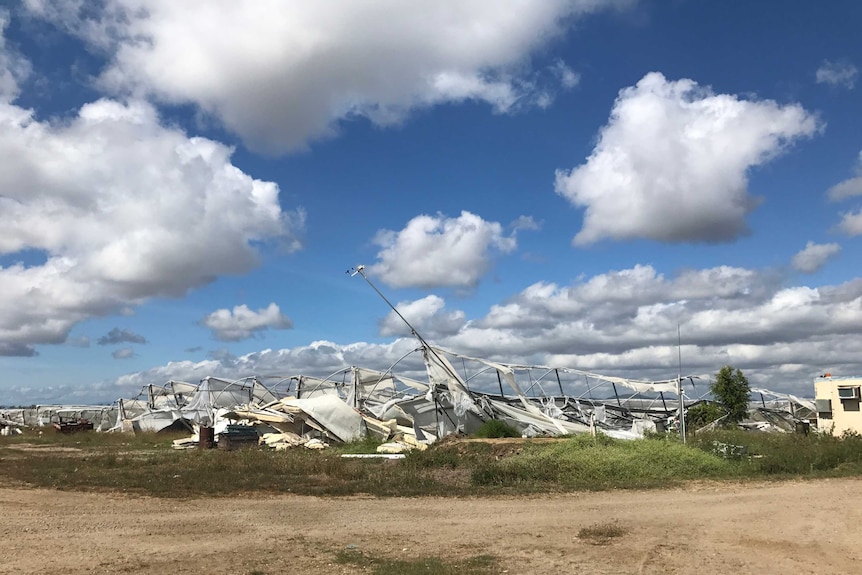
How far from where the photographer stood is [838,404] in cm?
3044

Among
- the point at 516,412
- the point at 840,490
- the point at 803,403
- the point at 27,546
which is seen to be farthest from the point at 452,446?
the point at 803,403

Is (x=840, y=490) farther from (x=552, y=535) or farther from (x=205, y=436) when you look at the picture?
(x=205, y=436)

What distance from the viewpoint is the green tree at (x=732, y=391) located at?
144 feet

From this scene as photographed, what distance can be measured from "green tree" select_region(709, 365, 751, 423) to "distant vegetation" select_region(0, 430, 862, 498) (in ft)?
64.8

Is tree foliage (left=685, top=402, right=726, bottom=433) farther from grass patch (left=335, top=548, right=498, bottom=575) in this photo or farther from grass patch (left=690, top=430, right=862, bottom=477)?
grass patch (left=335, top=548, right=498, bottom=575)

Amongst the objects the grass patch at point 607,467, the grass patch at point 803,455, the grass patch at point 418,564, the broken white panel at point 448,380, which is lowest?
the grass patch at point 803,455

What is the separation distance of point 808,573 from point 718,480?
9499 mm

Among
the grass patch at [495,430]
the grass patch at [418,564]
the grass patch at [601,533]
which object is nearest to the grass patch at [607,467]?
the grass patch at [601,533]

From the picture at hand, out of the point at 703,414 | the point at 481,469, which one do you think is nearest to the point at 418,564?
the point at 481,469

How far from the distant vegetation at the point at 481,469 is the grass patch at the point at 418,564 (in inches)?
257

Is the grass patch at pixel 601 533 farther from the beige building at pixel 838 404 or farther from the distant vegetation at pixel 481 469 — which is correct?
the beige building at pixel 838 404

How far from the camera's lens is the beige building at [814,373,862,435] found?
96.8 feet

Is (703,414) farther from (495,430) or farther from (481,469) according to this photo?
(481,469)

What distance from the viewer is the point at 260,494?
1675 cm
